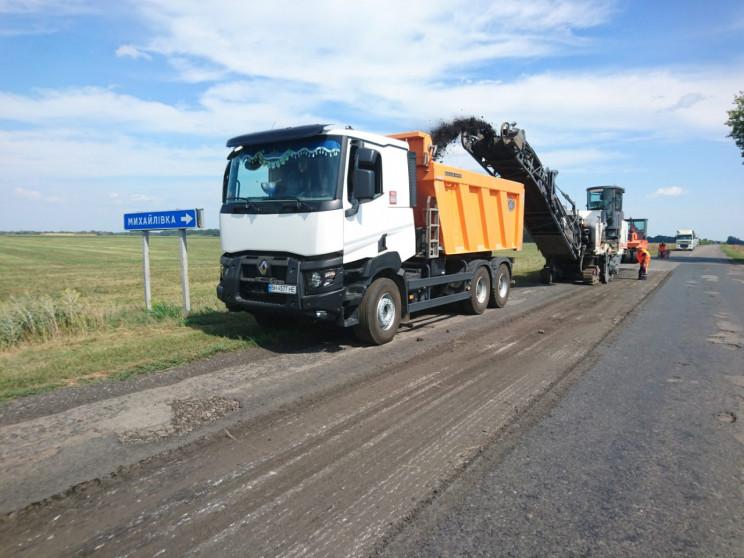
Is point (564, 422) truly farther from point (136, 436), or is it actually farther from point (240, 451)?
point (136, 436)

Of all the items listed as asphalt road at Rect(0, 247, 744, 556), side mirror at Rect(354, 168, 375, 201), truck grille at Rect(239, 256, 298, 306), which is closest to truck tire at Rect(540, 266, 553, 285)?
asphalt road at Rect(0, 247, 744, 556)

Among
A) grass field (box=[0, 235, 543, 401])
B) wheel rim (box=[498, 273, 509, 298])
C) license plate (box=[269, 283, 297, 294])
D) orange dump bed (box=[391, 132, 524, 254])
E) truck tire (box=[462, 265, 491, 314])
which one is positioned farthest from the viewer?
wheel rim (box=[498, 273, 509, 298])

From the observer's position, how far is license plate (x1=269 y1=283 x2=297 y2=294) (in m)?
6.40

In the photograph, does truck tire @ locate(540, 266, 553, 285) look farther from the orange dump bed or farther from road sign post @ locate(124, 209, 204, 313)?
road sign post @ locate(124, 209, 204, 313)

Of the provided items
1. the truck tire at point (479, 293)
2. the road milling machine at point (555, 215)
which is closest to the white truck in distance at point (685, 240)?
the road milling machine at point (555, 215)

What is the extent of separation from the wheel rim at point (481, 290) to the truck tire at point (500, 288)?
311mm

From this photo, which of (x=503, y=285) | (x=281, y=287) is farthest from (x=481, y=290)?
(x=281, y=287)

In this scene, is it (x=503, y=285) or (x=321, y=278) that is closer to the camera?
(x=321, y=278)

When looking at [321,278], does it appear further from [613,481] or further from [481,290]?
[481,290]

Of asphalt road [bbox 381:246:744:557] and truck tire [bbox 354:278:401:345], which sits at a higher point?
truck tire [bbox 354:278:401:345]

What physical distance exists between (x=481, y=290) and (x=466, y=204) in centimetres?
205

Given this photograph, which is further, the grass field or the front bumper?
the front bumper

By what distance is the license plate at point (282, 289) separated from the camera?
21.0ft

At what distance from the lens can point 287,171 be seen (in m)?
6.73
